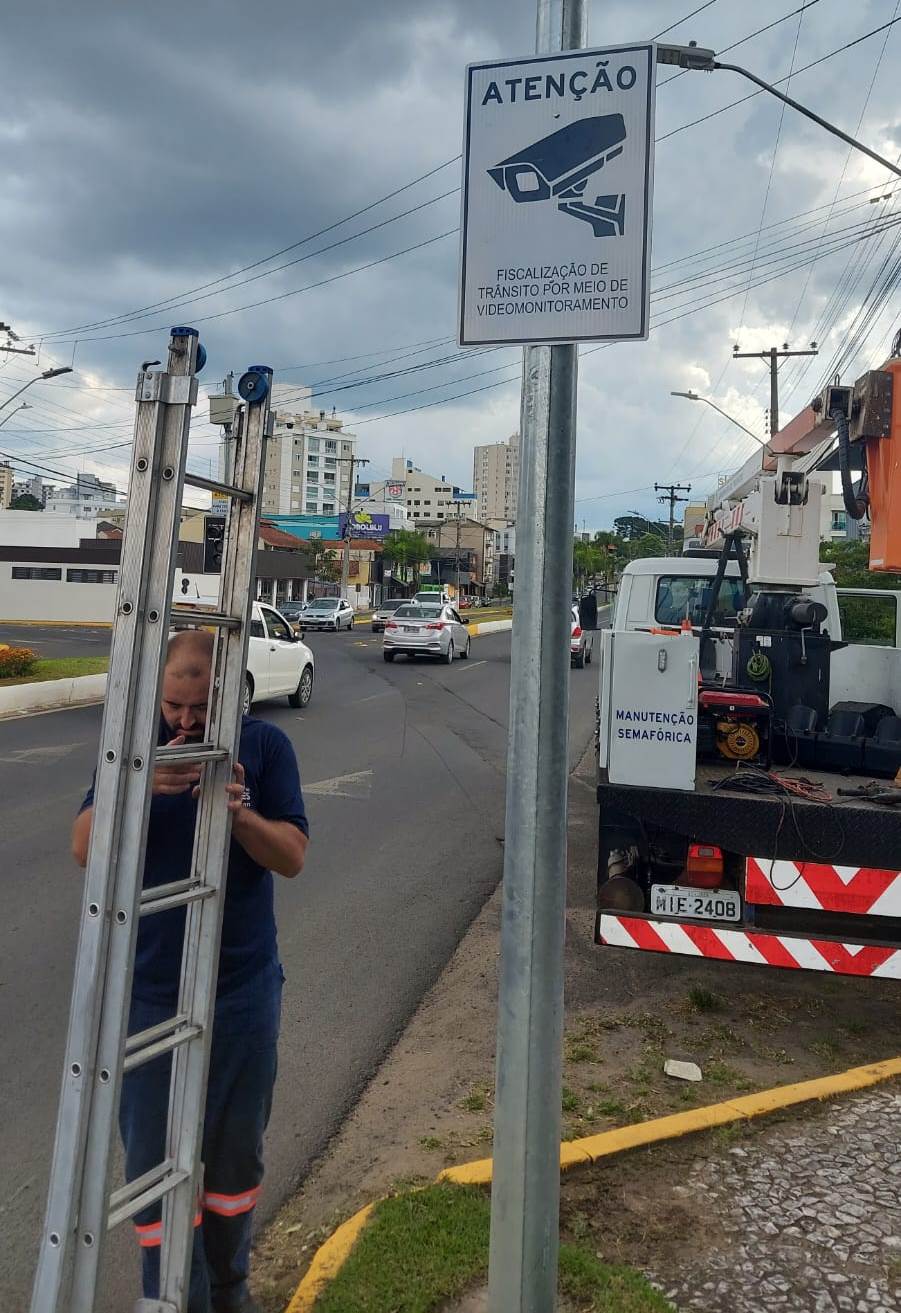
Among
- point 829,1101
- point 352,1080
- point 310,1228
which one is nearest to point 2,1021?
point 352,1080

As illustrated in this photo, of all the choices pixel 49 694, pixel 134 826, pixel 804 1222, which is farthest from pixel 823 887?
pixel 49 694

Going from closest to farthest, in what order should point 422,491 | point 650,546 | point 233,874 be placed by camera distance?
1. point 233,874
2. point 650,546
3. point 422,491

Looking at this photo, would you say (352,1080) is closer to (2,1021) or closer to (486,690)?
(2,1021)

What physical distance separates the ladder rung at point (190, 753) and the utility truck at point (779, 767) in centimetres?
253

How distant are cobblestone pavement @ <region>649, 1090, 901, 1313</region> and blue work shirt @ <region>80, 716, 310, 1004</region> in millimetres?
1591

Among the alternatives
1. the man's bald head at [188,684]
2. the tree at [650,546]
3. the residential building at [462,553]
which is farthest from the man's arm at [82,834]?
the residential building at [462,553]

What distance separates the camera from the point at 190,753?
2.39 m

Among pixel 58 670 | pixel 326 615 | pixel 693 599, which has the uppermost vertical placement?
pixel 326 615

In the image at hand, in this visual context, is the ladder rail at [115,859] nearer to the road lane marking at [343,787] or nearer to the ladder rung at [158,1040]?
the ladder rung at [158,1040]

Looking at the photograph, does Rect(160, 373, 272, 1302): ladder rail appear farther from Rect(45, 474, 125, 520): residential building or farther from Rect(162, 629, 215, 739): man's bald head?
Rect(45, 474, 125, 520): residential building

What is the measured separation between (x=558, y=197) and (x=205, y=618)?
1.31 meters

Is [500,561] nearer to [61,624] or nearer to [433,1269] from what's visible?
[61,624]

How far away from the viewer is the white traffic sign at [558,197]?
2453 millimetres

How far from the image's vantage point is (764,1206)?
11.3 ft
